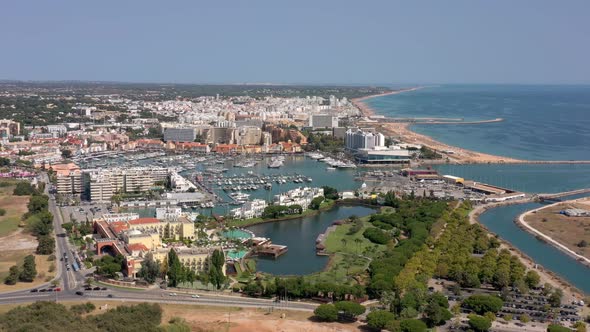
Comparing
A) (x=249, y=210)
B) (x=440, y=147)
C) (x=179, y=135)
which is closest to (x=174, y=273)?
(x=249, y=210)

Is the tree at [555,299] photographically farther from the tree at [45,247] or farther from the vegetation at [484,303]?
the tree at [45,247]

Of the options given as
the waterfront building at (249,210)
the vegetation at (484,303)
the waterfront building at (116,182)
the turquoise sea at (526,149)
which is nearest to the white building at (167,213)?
the waterfront building at (249,210)

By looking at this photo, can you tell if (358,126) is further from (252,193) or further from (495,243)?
(495,243)

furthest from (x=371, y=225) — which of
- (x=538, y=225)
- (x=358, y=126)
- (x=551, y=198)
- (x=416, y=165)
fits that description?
(x=358, y=126)

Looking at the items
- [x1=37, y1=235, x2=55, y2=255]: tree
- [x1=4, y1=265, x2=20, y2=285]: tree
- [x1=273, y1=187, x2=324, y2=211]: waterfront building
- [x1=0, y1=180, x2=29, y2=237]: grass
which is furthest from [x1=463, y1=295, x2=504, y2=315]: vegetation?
[x1=0, y1=180, x2=29, y2=237]: grass

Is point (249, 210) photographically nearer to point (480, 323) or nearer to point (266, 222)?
point (266, 222)

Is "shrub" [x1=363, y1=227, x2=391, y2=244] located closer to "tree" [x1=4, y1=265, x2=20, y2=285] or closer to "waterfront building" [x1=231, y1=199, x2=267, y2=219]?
"waterfront building" [x1=231, y1=199, x2=267, y2=219]
